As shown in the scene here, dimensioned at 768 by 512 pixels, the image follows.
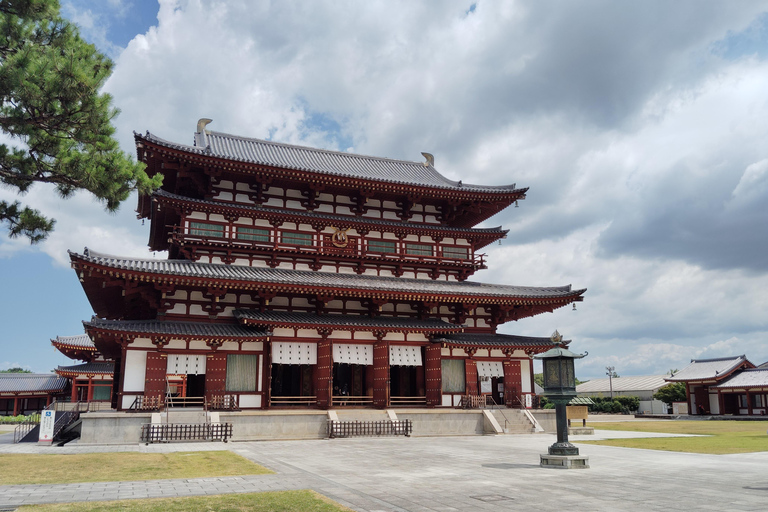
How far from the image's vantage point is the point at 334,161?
125ft

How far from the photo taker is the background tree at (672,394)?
68375mm

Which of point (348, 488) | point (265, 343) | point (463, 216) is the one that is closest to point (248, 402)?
point (265, 343)

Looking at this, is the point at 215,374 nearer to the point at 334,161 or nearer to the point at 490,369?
the point at 490,369

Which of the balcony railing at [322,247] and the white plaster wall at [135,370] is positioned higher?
the balcony railing at [322,247]

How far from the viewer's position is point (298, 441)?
24.4 m

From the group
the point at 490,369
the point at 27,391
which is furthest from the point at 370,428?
the point at 27,391

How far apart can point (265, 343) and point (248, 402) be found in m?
2.94

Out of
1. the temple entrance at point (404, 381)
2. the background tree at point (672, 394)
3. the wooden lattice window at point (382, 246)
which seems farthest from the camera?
the background tree at point (672, 394)

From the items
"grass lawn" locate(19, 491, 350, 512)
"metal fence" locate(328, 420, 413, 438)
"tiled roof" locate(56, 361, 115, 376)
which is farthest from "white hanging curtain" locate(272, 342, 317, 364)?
"tiled roof" locate(56, 361, 115, 376)

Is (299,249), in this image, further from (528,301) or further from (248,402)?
(528,301)

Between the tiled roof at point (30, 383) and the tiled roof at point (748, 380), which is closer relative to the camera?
the tiled roof at point (30, 383)

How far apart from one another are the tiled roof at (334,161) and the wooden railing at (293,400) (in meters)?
12.3

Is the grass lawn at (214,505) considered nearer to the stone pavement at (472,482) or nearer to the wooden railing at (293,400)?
the stone pavement at (472,482)

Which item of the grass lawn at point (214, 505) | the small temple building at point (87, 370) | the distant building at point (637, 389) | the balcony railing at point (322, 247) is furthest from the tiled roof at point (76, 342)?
the distant building at point (637, 389)
